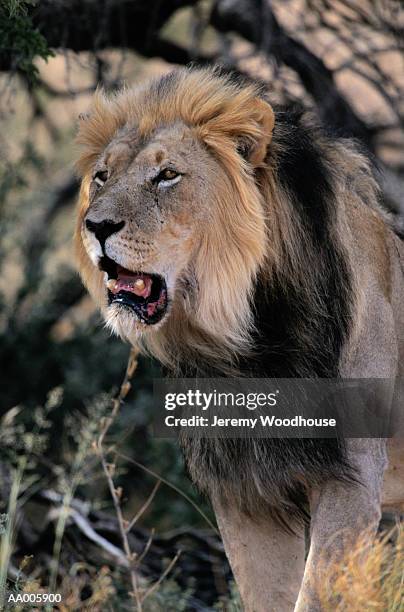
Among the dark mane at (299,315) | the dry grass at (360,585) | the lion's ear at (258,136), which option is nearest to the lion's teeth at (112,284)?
the dark mane at (299,315)

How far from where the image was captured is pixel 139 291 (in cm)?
349

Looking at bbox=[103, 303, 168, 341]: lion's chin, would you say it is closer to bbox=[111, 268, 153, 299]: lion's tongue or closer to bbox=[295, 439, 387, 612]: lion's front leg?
bbox=[111, 268, 153, 299]: lion's tongue

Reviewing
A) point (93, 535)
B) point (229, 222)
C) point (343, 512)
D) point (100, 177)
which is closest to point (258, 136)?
point (229, 222)

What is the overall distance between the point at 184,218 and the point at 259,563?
125 centimetres

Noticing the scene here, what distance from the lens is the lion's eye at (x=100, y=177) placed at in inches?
147

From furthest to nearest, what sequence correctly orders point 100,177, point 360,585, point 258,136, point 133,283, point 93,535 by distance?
point 93,535
point 100,177
point 258,136
point 133,283
point 360,585

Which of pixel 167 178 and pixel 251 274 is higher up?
pixel 167 178

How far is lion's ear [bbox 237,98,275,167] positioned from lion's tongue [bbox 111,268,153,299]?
0.53 meters

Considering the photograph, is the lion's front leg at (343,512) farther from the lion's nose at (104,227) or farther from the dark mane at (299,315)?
the lion's nose at (104,227)

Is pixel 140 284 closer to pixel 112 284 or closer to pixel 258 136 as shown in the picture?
pixel 112 284

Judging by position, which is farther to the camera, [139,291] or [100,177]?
[100,177]

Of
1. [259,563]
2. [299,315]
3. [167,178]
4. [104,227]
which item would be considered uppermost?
[167,178]

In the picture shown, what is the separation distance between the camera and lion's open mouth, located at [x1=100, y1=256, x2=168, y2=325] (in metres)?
3.47

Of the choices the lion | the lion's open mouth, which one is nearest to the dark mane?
the lion
